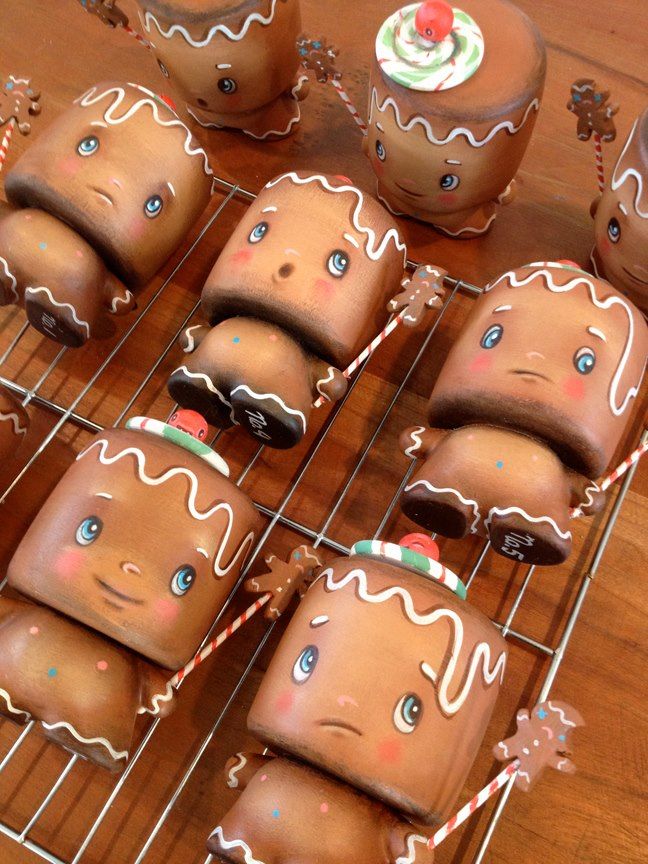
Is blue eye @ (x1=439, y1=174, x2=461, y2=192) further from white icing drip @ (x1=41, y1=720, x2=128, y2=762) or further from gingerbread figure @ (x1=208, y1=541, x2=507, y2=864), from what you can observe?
white icing drip @ (x1=41, y1=720, x2=128, y2=762)

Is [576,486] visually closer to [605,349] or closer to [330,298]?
[605,349]

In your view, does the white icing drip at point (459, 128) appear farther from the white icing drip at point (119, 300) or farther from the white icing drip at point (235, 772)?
the white icing drip at point (235, 772)

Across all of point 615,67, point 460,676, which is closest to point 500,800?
point 460,676

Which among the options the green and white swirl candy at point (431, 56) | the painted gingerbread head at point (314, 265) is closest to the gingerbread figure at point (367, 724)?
the painted gingerbread head at point (314, 265)

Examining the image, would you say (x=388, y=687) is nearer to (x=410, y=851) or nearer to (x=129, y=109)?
(x=410, y=851)

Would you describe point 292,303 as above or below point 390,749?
above

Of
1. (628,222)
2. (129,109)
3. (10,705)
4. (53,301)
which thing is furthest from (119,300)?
(628,222)

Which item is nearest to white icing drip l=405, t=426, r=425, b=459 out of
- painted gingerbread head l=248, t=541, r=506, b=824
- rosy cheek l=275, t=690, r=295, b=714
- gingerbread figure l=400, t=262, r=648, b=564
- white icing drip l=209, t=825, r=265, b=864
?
gingerbread figure l=400, t=262, r=648, b=564
